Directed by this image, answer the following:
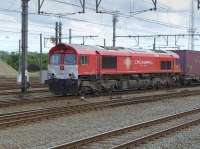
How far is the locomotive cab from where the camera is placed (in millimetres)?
28520

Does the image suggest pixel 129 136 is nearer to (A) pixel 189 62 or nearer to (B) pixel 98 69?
(B) pixel 98 69

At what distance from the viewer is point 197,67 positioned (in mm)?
45906

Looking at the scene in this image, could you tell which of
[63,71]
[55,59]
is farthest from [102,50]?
[63,71]

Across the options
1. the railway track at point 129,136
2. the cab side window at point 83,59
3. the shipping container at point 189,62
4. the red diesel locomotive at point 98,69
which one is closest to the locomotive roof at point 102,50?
the red diesel locomotive at point 98,69

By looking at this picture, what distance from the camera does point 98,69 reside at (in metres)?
30.2

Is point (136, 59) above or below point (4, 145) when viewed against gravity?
above

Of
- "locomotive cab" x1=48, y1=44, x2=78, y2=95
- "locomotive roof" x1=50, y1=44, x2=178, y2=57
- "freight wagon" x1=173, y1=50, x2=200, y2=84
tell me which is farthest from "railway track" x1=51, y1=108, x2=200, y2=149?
"freight wagon" x1=173, y1=50, x2=200, y2=84

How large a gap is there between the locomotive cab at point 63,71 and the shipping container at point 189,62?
16619 mm

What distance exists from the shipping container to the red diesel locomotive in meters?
6.13

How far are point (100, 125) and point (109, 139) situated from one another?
3236 millimetres

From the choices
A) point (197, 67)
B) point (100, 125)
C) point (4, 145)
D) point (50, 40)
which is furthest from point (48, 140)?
point (50, 40)

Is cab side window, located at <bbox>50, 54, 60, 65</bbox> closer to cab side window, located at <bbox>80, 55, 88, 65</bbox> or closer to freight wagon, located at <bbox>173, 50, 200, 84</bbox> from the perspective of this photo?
cab side window, located at <bbox>80, 55, 88, 65</bbox>

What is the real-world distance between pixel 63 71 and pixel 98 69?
2.39m

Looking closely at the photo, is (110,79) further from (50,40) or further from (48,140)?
(50,40)
